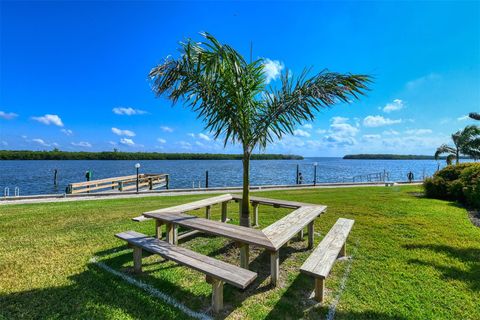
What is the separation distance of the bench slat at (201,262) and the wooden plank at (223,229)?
1.39 feet

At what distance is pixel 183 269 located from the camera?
3.67 m

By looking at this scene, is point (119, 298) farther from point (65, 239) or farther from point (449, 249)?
point (449, 249)

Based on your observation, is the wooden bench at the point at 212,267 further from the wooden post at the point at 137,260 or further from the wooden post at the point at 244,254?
the wooden post at the point at 244,254

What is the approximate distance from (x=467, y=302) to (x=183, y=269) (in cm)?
374

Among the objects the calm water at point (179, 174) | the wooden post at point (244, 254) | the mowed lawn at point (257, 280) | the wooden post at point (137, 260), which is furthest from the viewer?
the calm water at point (179, 174)

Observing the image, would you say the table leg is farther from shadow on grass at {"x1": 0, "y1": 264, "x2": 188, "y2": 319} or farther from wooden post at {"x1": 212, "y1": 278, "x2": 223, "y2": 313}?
shadow on grass at {"x1": 0, "y1": 264, "x2": 188, "y2": 319}

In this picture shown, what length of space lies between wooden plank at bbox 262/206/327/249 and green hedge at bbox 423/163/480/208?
23.2 feet

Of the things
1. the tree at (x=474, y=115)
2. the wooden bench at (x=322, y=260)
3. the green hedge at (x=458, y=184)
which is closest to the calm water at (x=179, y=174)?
the green hedge at (x=458, y=184)

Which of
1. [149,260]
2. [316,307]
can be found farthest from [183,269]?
[316,307]

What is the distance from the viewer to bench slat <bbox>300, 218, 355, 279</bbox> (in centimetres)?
261

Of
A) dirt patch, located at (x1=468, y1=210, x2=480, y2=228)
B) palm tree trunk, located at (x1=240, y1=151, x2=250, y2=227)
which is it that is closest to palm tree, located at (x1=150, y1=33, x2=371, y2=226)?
palm tree trunk, located at (x1=240, y1=151, x2=250, y2=227)

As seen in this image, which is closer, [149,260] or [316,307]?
[316,307]

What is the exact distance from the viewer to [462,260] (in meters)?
3.96

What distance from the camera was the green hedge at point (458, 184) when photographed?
26.5ft
